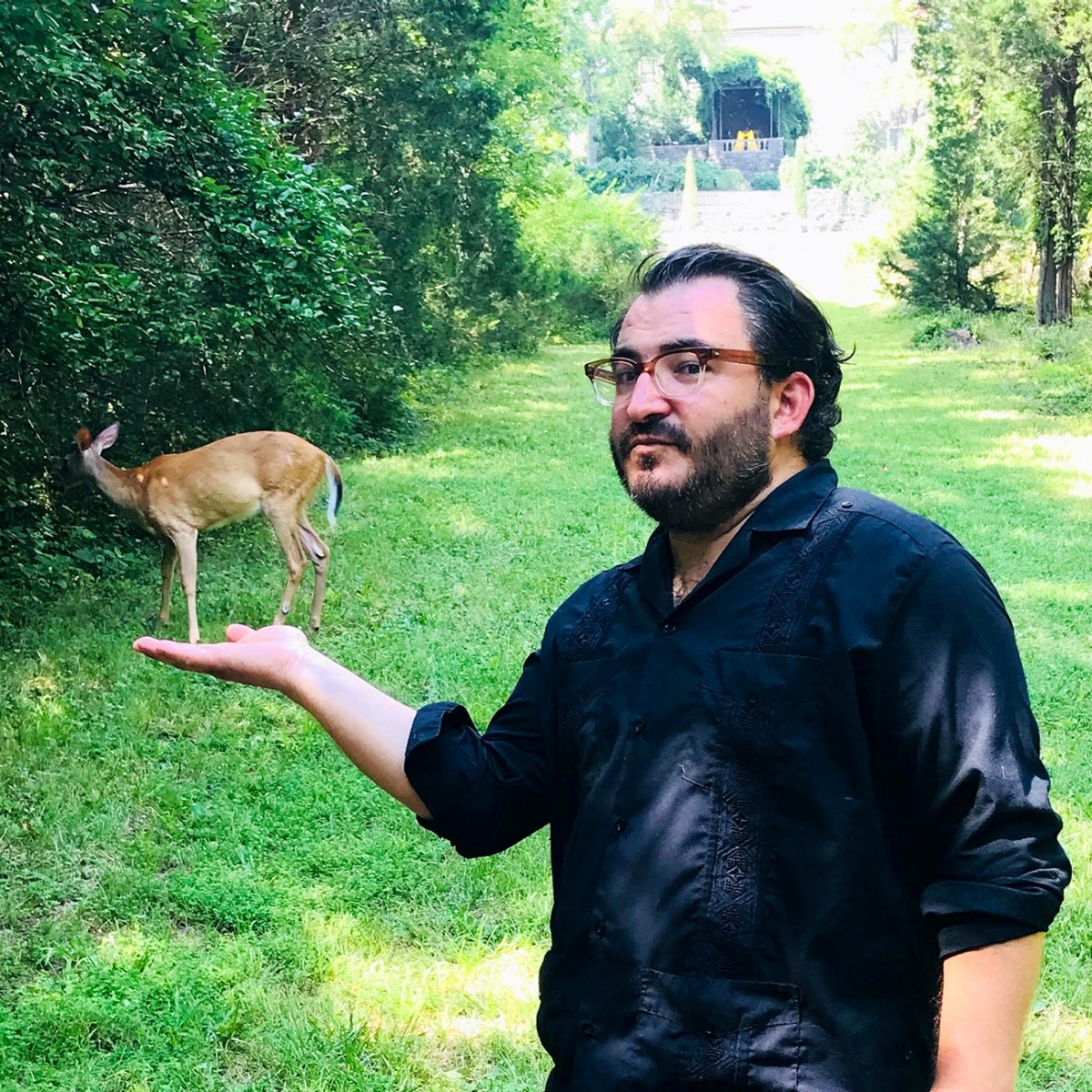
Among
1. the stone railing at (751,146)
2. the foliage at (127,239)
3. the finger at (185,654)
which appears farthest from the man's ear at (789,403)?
the stone railing at (751,146)

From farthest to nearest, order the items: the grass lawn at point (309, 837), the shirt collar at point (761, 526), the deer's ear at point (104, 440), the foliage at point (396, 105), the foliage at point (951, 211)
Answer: the foliage at point (951, 211) < the foliage at point (396, 105) < the deer's ear at point (104, 440) < the grass lawn at point (309, 837) < the shirt collar at point (761, 526)

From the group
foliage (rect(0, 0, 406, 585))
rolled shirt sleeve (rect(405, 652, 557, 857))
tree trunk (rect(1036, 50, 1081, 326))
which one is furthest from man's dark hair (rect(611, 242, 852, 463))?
tree trunk (rect(1036, 50, 1081, 326))

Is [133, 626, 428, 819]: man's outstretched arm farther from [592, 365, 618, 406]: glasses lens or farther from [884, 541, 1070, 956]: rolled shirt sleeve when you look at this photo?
[884, 541, 1070, 956]: rolled shirt sleeve

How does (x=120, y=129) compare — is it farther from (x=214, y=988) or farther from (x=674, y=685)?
(x=674, y=685)

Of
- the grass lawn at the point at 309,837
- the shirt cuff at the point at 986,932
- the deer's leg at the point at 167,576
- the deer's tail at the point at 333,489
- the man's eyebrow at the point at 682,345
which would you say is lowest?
the grass lawn at the point at 309,837

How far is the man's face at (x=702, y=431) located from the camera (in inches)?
71.9

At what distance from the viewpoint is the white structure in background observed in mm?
63719

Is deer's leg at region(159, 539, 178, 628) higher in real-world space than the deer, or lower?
lower

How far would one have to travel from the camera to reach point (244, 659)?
2131 mm

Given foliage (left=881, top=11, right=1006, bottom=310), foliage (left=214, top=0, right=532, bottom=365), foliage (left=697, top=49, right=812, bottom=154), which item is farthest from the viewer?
foliage (left=697, top=49, right=812, bottom=154)

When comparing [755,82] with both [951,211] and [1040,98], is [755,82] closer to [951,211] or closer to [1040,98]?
[951,211]

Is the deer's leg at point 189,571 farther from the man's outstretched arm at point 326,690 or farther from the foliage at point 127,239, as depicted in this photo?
the man's outstretched arm at point 326,690

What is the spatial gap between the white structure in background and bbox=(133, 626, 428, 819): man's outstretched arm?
65.6 meters

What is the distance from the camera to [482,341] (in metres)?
22.7
